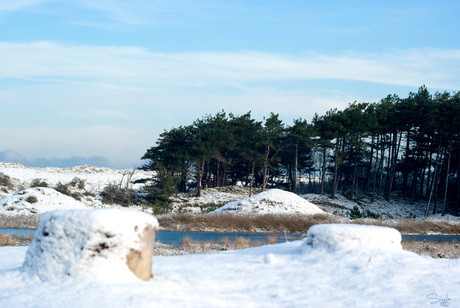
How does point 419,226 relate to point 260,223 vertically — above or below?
above

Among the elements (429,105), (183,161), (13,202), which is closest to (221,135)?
(183,161)

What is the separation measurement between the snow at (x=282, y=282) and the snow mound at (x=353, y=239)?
0.06ft

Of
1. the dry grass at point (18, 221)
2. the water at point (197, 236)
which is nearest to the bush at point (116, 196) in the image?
the dry grass at point (18, 221)

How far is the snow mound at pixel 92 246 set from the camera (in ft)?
23.3

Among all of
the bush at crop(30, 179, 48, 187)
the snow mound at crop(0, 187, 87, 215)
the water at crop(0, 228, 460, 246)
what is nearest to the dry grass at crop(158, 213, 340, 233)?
the water at crop(0, 228, 460, 246)

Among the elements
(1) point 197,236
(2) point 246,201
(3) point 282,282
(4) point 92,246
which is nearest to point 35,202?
(2) point 246,201

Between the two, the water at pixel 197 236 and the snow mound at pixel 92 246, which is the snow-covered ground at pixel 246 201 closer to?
the water at pixel 197 236

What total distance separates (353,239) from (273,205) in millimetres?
32539

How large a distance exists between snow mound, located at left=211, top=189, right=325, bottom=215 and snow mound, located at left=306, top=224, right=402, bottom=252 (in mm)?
30505

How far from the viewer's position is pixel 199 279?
311 inches

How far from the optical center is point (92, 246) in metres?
7.11

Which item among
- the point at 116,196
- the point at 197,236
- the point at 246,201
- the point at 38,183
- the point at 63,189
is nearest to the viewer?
the point at 197,236

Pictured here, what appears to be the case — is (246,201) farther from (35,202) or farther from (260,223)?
(35,202)

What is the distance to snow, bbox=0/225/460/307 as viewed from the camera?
6.68 meters
